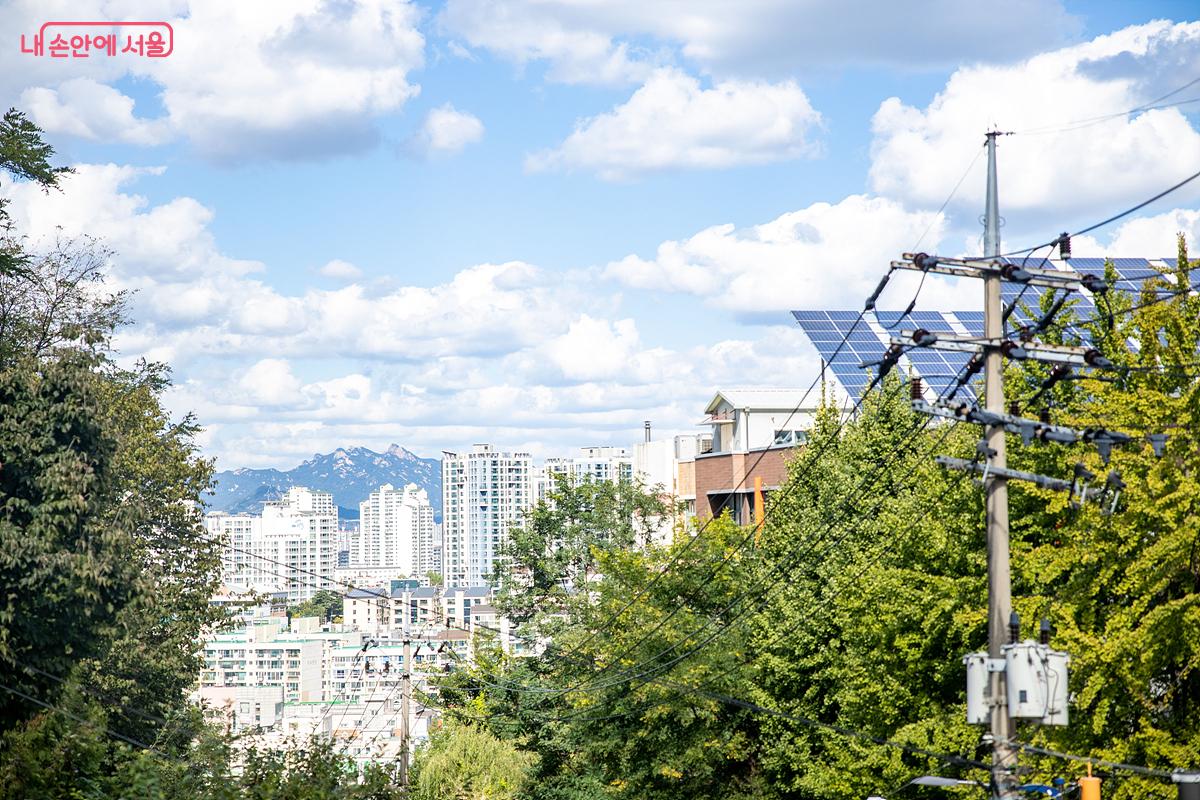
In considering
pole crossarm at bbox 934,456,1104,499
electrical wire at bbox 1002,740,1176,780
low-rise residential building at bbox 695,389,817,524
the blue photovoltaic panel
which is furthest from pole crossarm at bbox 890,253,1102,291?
low-rise residential building at bbox 695,389,817,524

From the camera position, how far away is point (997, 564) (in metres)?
15.9

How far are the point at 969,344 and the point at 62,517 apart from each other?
2182cm

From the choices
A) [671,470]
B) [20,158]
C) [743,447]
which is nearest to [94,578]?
[20,158]

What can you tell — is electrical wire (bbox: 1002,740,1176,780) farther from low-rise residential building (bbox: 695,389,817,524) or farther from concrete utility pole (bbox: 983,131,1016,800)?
low-rise residential building (bbox: 695,389,817,524)

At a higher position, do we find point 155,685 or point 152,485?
point 152,485

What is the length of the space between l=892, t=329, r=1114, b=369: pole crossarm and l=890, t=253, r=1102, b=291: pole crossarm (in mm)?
727

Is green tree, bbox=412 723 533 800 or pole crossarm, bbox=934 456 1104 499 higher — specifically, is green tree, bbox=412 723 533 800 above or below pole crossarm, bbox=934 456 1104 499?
below

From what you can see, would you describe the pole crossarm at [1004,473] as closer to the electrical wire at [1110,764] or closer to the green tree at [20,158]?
the electrical wire at [1110,764]

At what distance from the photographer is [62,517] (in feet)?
102

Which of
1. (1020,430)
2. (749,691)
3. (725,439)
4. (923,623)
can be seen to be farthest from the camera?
(725,439)

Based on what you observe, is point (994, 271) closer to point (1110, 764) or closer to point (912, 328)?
point (1110, 764)

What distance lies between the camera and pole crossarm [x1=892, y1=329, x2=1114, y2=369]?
1590cm

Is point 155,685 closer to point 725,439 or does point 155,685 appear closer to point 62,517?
point 62,517

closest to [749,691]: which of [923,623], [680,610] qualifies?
[680,610]
